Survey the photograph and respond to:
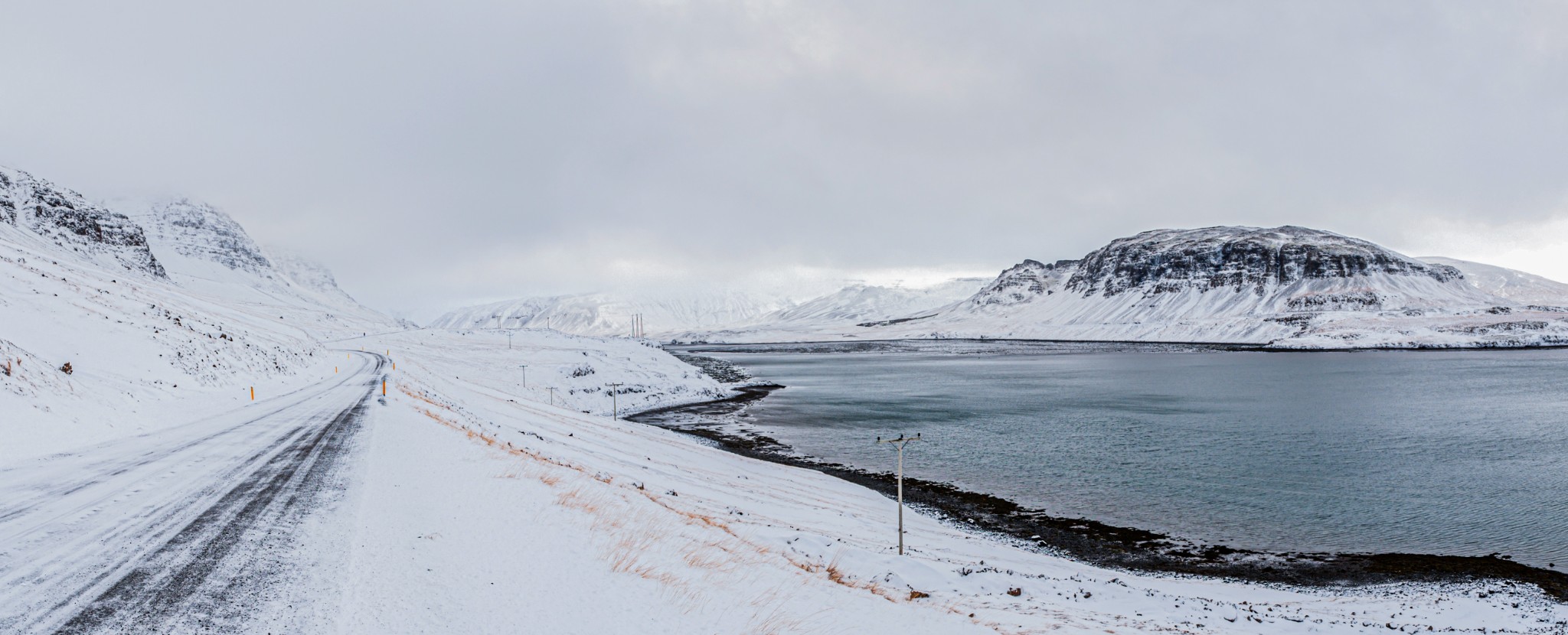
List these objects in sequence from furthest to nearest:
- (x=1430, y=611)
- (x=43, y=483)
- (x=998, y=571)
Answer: (x=998, y=571) → (x=1430, y=611) → (x=43, y=483)

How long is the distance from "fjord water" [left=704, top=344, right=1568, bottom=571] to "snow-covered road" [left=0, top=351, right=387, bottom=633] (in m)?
27.3

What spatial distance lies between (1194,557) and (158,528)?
2758cm

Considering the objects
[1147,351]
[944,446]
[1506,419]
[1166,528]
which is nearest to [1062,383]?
[1506,419]

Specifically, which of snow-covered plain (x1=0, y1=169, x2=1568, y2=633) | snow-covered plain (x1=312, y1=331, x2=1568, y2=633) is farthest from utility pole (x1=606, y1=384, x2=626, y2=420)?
snow-covered plain (x1=312, y1=331, x2=1568, y2=633)

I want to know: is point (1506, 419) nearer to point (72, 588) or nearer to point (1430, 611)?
point (1430, 611)

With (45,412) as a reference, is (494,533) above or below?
below

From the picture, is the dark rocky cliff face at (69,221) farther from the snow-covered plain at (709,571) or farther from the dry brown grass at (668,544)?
the dry brown grass at (668,544)

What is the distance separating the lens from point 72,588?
8.62m

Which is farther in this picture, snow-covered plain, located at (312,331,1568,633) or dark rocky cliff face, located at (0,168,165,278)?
dark rocky cliff face, located at (0,168,165,278)

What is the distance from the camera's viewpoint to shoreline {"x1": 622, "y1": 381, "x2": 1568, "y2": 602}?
70.1ft

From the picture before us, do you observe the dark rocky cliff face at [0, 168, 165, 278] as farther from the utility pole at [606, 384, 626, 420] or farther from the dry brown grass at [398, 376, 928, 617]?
the dry brown grass at [398, 376, 928, 617]

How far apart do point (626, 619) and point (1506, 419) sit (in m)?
69.3

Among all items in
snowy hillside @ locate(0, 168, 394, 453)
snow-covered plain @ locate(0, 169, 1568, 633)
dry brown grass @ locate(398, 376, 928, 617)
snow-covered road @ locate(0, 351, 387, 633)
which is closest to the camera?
snow-covered road @ locate(0, 351, 387, 633)

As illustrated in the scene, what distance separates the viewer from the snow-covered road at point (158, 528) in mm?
8133
